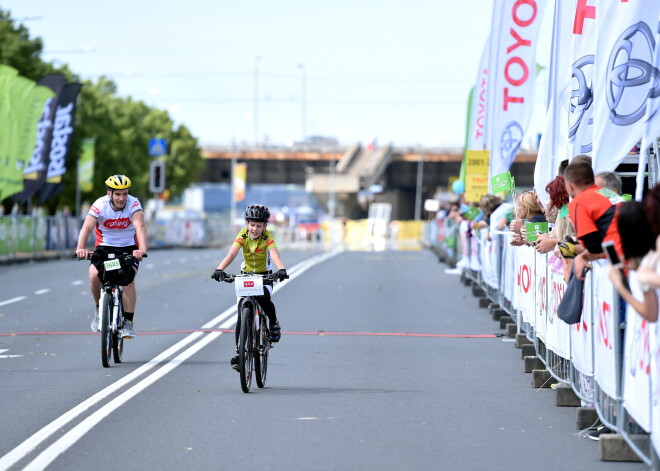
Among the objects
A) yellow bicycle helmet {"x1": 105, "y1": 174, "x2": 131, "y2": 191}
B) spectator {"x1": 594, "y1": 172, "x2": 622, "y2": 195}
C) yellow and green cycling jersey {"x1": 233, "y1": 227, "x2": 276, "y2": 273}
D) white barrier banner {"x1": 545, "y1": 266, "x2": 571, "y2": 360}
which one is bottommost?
white barrier banner {"x1": 545, "y1": 266, "x2": 571, "y2": 360}

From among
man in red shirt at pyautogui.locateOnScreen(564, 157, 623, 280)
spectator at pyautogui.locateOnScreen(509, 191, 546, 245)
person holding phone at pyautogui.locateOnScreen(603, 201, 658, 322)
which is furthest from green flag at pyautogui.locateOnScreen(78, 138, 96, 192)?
person holding phone at pyautogui.locateOnScreen(603, 201, 658, 322)

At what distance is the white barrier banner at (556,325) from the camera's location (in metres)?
10.3

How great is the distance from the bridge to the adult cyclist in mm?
89717

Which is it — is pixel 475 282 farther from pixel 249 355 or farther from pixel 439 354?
pixel 249 355

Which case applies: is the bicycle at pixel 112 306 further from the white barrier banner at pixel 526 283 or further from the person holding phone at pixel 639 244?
the person holding phone at pixel 639 244

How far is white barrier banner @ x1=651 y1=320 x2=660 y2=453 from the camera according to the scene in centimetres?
670

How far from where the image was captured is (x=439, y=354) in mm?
14523

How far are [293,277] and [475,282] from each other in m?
6.88

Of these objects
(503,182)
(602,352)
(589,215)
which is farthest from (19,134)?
(602,352)

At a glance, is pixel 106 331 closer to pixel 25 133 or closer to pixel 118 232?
pixel 118 232

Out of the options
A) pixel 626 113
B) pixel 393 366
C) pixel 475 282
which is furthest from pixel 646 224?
pixel 475 282

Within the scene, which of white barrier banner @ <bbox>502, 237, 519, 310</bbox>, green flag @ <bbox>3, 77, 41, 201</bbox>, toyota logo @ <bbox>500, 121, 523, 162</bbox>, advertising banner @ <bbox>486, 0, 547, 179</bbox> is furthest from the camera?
green flag @ <bbox>3, 77, 41, 201</bbox>

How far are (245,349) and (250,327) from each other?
18 cm

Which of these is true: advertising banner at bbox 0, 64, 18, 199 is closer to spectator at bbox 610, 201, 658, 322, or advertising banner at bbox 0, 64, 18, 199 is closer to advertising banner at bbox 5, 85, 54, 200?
advertising banner at bbox 5, 85, 54, 200
